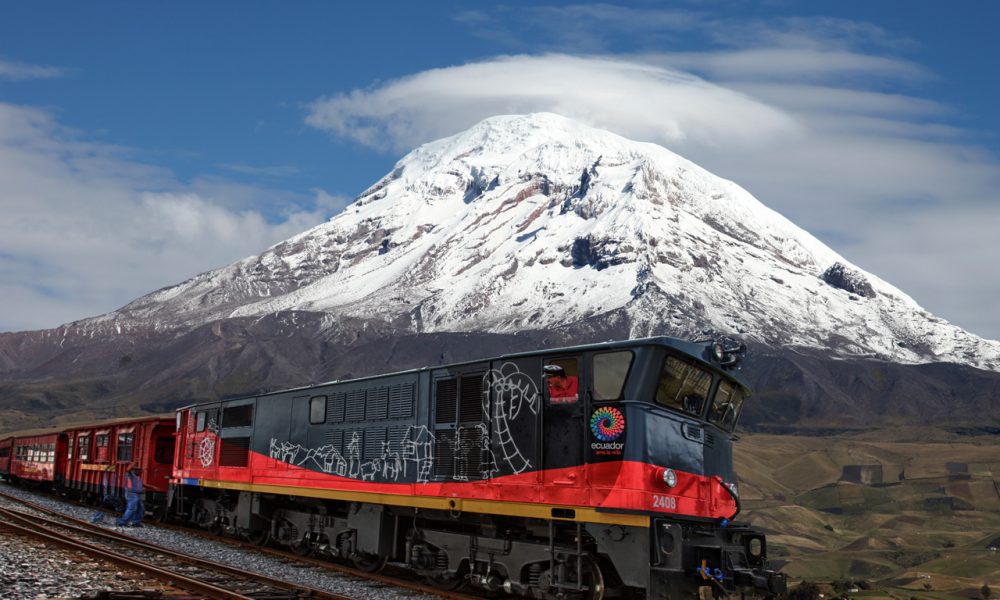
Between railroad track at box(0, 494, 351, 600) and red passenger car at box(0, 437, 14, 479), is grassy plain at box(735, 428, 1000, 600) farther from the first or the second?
railroad track at box(0, 494, 351, 600)

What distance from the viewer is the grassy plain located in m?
96.9

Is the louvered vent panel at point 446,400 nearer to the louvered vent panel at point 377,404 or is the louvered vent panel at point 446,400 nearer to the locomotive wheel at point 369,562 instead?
the louvered vent panel at point 377,404

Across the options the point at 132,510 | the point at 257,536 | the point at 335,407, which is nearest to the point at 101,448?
the point at 132,510

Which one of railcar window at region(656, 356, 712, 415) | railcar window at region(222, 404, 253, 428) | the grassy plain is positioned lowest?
the grassy plain

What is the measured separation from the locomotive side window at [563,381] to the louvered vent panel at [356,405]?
6014 millimetres

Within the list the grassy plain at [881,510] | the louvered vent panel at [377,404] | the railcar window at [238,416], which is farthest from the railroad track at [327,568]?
the grassy plain at [881,510]

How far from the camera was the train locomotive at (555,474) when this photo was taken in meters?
14.4

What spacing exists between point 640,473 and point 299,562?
1017 cm

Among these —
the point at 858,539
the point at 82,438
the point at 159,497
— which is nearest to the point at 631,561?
the point at 159,497

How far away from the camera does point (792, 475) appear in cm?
16975

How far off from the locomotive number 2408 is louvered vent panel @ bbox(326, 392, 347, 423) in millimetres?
8696

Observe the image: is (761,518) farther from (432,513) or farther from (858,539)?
(432,513)

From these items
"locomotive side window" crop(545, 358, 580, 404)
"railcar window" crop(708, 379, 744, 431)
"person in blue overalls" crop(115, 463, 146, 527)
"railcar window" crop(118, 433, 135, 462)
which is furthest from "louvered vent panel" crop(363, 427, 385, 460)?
"railcar window" crop(118, 433, 135, 462)

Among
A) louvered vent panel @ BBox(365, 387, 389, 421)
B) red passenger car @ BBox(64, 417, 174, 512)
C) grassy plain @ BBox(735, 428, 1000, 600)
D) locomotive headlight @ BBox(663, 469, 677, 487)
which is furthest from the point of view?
grassy plain @ BBox(735, 428, 1000, 600)
